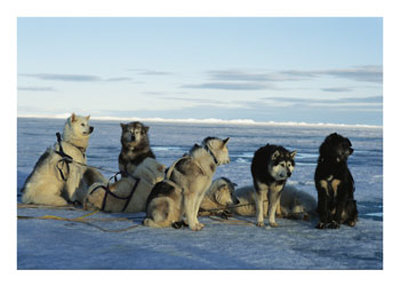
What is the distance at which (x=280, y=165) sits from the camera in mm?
5832

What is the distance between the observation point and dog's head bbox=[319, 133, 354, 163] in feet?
19.3

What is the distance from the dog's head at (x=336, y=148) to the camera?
588cm

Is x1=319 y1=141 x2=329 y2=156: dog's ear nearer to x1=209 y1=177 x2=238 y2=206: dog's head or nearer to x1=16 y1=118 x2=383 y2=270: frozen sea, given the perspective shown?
x1=16 y1=118 x2=383 y2=270: frozen sea

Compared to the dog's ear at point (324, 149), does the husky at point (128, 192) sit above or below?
below

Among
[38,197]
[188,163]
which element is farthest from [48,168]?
[188,163]

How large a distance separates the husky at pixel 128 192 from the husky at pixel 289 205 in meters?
1.18

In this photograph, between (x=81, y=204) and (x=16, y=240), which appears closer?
(x=16, y=240)

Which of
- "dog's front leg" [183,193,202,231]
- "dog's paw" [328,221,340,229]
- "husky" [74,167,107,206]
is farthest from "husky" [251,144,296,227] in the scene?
"husky" [74,167,107,206]

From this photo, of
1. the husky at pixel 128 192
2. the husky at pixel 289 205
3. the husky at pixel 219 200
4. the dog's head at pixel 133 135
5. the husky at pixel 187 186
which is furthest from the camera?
the dog's head at pixel 133 135

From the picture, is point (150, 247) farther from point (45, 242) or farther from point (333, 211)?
point (333, 211)

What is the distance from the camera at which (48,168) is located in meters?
7.54

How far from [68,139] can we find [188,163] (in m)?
2.68

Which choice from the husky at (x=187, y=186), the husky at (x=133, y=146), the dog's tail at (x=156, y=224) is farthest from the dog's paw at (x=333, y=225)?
the husky at (x=133, y=146)

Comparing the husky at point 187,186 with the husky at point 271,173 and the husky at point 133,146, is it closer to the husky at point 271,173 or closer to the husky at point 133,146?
the husky at point 271,173
